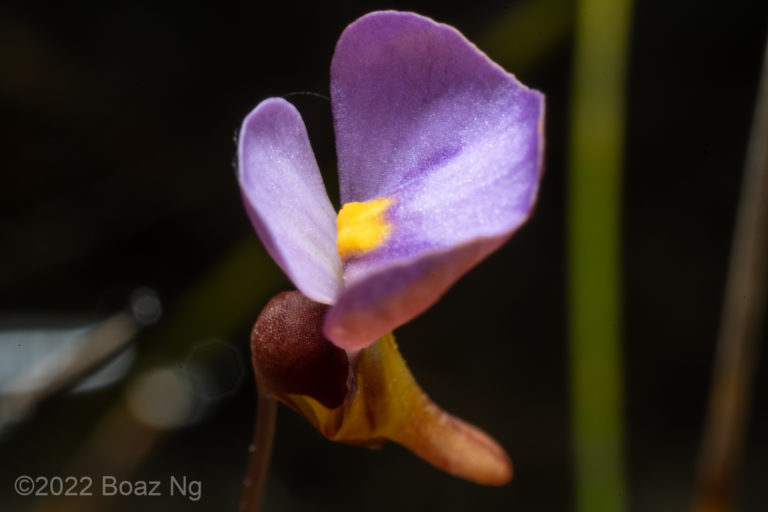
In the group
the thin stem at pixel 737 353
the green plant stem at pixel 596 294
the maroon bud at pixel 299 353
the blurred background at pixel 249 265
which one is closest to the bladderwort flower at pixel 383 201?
the maroon bud at pixel 299 353

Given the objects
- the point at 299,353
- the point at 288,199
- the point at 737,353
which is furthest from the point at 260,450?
the point at 737,353

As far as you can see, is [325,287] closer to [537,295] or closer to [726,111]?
[537,295]

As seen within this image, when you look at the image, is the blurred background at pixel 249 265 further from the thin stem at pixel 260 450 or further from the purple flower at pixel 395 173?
the purple flower at pixel 395 173

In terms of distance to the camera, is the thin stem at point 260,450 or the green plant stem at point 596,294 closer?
the thin stem at point 260,450

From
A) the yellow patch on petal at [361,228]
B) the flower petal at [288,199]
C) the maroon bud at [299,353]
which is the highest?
the flower petal at [288,199]

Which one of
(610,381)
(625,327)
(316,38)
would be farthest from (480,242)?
(625,327)

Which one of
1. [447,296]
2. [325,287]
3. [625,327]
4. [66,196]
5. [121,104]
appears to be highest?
[325,287]

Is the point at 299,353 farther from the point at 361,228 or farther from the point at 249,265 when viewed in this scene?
the point at 249,265
